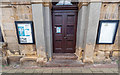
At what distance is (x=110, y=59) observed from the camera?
2768 mm

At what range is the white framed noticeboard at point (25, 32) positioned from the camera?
2428 mm

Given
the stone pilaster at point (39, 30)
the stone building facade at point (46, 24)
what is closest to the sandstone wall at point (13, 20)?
the stone building facade at point (46, 24)

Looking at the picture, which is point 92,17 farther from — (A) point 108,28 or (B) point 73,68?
(B) point 73,68

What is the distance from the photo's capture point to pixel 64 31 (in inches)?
122

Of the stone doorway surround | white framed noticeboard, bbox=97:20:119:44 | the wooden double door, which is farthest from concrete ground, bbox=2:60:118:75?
white framed noticeboard, bbox=97:20:119:44

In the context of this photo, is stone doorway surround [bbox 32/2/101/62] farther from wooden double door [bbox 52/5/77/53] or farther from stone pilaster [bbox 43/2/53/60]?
wooden double door [bbox 52/5/77/53]

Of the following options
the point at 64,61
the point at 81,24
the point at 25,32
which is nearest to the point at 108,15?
the point at 81,24

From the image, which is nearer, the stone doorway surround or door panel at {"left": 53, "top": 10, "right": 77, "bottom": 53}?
the stone doorway surround

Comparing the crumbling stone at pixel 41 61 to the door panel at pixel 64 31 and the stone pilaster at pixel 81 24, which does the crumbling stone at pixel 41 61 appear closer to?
the door panel at pixel 64 31

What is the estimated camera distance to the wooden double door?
9.58 ft

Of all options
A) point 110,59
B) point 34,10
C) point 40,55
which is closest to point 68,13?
point 34,10

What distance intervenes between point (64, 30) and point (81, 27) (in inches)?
36.5

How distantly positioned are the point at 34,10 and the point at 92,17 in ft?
8.15

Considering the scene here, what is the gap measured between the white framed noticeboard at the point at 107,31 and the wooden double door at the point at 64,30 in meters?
1.19
